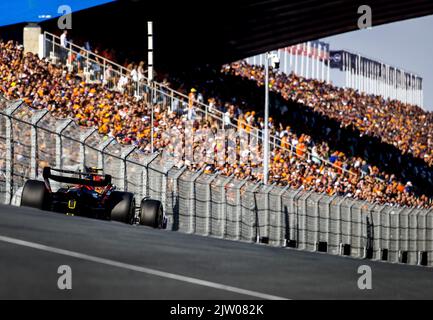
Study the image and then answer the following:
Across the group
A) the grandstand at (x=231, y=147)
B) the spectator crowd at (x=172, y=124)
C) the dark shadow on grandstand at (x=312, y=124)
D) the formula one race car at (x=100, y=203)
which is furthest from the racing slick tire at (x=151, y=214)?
the dark shadow on grandstand at (x=312, y=124)

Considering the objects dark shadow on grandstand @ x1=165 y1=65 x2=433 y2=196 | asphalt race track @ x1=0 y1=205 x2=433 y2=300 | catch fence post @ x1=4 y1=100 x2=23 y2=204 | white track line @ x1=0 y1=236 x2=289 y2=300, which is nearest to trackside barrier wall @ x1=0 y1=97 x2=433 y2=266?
catch fence post @ x1=4 y1=100 x2=23 y2=204

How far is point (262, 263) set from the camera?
846 cm

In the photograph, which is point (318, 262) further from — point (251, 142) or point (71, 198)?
point (251, 142)

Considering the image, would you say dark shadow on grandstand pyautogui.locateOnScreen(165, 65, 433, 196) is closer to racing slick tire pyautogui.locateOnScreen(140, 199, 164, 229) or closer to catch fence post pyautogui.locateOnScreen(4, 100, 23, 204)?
catch fence post pyautogui.locateOnScreen(4, 100, 23, 204)

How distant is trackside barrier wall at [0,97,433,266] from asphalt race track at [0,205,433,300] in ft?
23.7

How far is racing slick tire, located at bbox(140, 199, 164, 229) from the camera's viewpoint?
15555 mm

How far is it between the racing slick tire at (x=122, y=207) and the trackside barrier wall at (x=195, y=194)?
1706 millimetres

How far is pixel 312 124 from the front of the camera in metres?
54.7

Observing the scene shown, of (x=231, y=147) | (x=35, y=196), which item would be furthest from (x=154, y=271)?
(x=231, y=147)

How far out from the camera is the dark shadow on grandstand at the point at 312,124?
52625mm

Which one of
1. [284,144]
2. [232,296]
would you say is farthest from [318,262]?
[284,144]

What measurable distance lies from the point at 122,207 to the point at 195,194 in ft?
16.4

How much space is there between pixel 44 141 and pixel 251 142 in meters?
24.0
